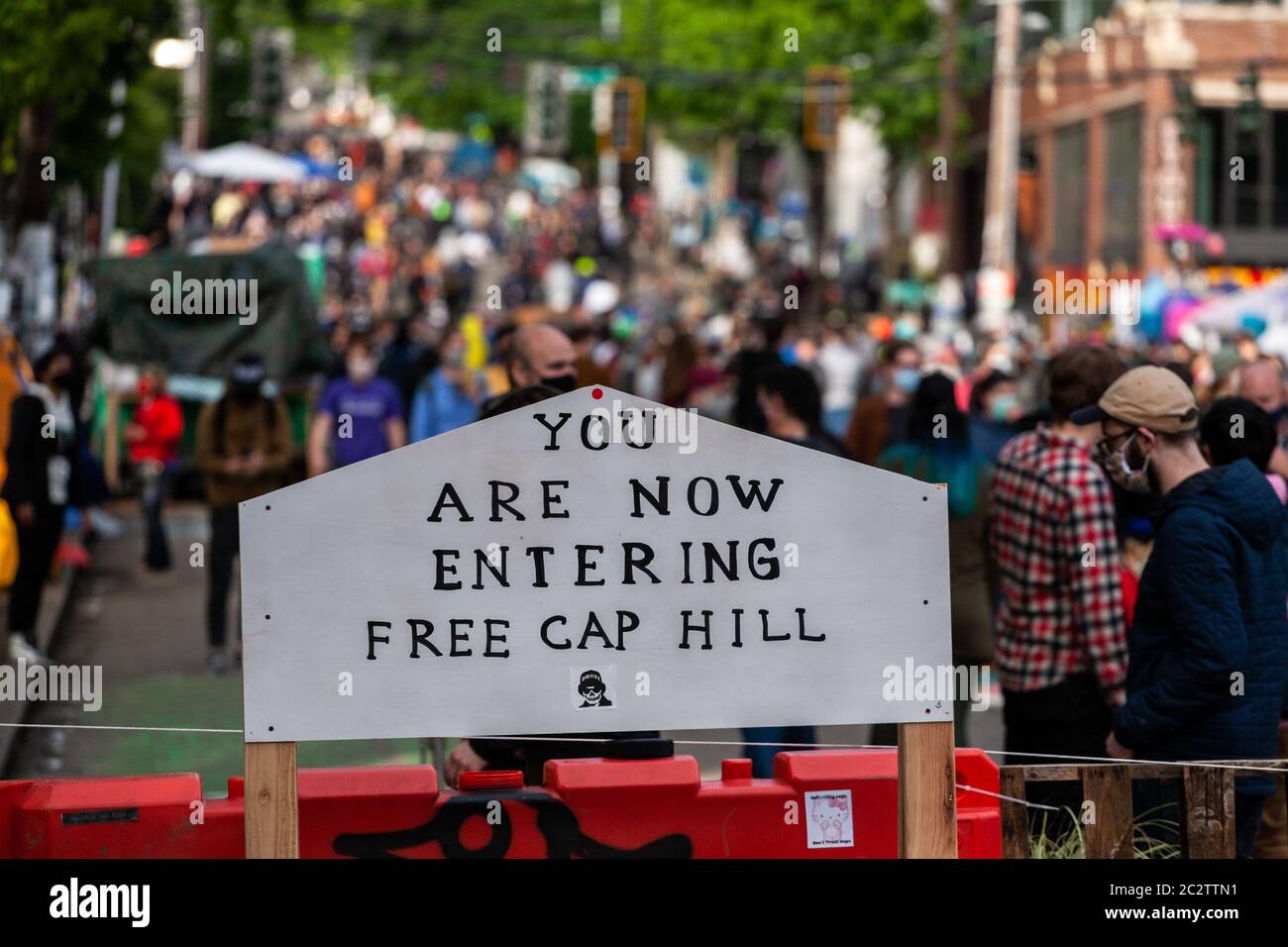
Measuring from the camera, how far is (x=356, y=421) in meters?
14.4

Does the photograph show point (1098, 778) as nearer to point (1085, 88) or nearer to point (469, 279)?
point (469, 279)

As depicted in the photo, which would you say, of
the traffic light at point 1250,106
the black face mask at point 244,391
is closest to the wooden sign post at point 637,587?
the black face mask at point 244,391

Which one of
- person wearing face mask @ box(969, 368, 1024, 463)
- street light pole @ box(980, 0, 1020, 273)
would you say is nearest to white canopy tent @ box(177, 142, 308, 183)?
street light pole @ box(980, 0, 1020, 273)

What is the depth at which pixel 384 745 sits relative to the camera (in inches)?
412

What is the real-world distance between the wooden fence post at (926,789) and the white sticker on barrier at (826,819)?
0.47 meters

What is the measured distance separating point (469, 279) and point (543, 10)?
35.8 meters

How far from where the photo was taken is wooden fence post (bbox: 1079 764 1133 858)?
5879mm

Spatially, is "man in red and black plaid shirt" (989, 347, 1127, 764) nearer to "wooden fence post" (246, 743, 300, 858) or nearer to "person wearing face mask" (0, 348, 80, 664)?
"wooden fence post" (246, 743, 300, 858)

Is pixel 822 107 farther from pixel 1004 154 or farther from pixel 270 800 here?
pixel 270 800

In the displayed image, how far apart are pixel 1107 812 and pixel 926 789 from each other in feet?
3.82

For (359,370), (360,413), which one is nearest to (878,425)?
(360,413)

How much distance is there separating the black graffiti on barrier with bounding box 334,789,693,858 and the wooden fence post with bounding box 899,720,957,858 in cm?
68

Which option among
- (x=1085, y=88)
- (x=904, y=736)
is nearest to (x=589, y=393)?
(x=904, y=736)

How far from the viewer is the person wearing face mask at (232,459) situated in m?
12.5
